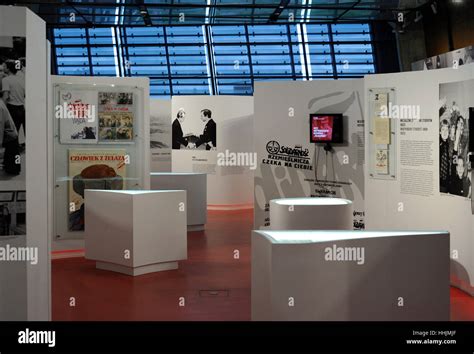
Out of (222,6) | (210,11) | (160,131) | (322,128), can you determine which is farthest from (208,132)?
(322,128)

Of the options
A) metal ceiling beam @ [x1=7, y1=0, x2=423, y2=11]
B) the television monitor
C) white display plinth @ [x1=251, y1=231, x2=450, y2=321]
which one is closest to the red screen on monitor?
the television monitor

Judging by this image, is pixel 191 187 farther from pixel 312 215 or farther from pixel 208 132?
pixel 312 215

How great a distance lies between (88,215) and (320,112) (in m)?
4.78

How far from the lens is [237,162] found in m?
20.2

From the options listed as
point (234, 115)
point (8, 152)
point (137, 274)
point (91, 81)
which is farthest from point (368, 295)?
point (234, 115)

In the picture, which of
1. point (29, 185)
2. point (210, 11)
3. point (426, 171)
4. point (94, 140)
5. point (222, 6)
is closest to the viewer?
point (29, 185)

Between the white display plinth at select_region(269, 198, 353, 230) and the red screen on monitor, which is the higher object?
the red screen on monitor

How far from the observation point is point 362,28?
2555 centimetres

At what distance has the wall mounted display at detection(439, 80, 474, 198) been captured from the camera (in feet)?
30.9

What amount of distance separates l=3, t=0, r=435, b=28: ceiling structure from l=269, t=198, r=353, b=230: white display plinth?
12.5m

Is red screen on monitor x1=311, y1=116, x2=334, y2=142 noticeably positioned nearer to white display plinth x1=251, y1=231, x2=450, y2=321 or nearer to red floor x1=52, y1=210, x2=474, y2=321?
red floor x1=52, y1=210, x2=474, y2=321

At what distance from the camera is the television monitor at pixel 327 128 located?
14055 mm

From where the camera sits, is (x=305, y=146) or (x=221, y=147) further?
(x=221, y=147)

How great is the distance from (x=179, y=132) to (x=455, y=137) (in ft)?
36.9
